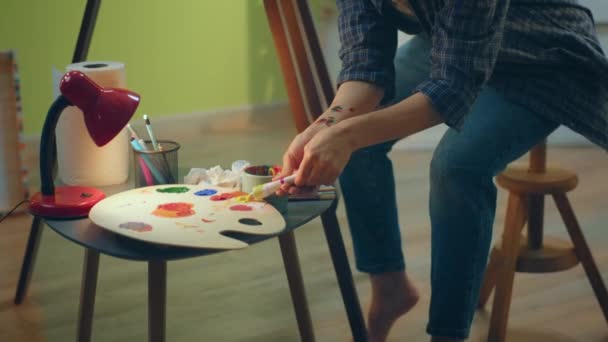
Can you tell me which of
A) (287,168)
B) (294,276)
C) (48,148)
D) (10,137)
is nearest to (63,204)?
(48,148)

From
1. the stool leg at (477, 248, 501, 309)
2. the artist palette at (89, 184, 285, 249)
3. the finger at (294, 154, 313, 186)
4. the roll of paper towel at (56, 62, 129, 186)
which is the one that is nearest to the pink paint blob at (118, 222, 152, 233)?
the artist palette at (89, 184, 285, 249)

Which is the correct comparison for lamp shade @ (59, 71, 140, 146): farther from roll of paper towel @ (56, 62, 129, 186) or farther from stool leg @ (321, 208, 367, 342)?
stool leg @ (321, 208, 367, 342)

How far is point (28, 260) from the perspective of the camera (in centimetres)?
191

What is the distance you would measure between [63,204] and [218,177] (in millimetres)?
267

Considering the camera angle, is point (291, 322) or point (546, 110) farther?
point (291, 322)

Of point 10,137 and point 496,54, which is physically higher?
point 496,54

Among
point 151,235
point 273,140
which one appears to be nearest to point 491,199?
point 151,235

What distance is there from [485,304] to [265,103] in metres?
1.99

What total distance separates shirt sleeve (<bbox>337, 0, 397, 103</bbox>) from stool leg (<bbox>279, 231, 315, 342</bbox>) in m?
0.30

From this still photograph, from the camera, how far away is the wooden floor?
5.93ft

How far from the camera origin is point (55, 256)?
219 centimetres

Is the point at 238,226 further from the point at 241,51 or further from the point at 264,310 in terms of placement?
the point at 241,51

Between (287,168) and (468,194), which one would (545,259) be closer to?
(468,194)

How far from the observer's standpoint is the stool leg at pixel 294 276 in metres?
1.58
